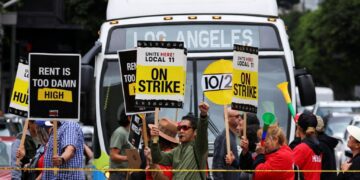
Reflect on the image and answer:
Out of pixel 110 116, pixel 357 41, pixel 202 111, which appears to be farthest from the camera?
Answer: pixel 357 41

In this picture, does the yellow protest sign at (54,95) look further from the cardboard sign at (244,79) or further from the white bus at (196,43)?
the white bus at (196,43)

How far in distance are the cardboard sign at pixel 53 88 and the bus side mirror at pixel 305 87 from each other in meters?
4.11

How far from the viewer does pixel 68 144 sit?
36.2ft

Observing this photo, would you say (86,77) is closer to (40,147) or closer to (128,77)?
(40,147)

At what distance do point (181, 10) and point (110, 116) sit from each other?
1809 millimetres

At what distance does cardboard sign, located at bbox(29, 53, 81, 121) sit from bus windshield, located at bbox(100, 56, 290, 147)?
9.33ft

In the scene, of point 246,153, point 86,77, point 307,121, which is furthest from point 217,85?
point 86,77

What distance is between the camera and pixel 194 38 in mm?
14367

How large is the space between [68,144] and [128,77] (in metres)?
0.92

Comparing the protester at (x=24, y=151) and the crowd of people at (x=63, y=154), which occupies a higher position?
the crowd of people at (x=63, y=154)

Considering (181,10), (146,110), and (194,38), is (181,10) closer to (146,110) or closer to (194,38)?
(194,38)

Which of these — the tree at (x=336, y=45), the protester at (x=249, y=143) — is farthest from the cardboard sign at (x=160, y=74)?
the tree at (x=336, y=45)

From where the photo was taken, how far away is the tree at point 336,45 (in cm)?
6794

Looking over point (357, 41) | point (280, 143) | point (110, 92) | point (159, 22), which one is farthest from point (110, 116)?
point (357, 41)
